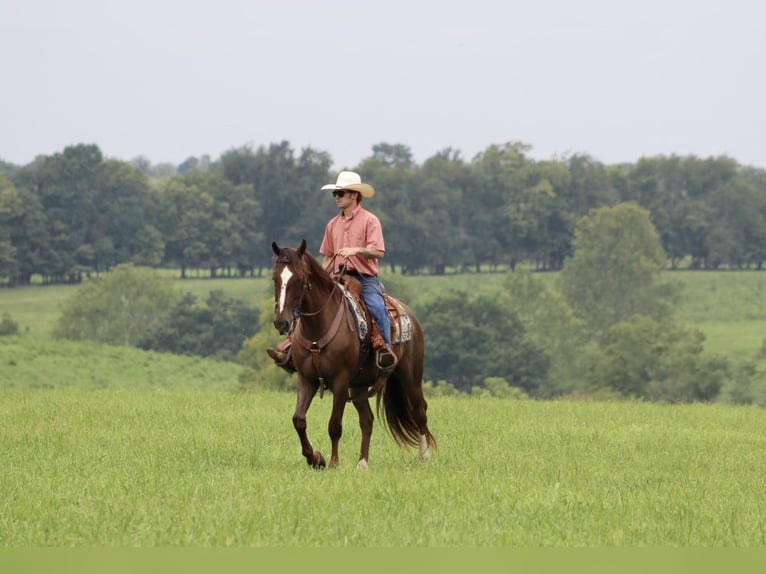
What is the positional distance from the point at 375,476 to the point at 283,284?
230 centimetres

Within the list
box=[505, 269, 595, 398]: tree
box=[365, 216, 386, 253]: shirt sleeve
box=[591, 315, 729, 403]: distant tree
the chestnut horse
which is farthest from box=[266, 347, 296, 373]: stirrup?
box=[505, 269, 595, 398]: tree

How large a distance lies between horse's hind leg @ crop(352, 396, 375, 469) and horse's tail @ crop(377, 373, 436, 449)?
0.70 m

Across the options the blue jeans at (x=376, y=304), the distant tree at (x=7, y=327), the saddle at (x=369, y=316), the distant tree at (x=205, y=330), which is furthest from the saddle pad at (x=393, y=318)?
the distant tree at (x=205, y=330)

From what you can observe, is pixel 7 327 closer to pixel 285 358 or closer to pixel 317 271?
pixel 285 358

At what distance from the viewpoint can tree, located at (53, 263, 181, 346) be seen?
115 meters

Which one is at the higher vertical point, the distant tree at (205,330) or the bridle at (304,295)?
the bridle at (304,295)

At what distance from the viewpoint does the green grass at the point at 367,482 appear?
34.8ft

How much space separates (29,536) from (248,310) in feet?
326

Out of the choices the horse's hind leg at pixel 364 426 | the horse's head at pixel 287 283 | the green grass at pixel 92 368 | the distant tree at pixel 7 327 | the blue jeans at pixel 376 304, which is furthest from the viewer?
the distant tree at pixel 7 327

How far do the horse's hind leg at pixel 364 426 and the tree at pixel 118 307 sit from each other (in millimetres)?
99406

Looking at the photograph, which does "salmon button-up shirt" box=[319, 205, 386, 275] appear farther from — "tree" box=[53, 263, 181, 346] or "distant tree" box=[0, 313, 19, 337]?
"tree" box=[53, 263, 181, 346]

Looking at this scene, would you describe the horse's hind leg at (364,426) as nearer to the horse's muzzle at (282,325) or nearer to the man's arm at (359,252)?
the man's arm at (359,252)

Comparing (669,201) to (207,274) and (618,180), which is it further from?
(207,274)

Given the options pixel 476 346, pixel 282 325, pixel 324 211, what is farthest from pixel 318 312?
pixel 324 211
